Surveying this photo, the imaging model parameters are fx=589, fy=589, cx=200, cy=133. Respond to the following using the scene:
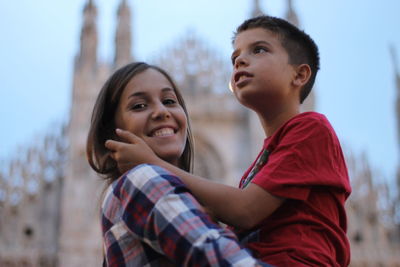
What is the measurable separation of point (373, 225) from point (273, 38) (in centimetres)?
1250

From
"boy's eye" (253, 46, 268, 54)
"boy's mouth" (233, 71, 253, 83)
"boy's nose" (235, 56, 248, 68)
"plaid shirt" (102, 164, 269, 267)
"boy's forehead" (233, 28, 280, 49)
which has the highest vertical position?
"boy's forehead" (233, 28, 280, 49)

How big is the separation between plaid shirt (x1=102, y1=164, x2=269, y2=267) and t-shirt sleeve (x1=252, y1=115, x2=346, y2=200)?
0.56 feet

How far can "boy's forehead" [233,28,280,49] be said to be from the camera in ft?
4.72

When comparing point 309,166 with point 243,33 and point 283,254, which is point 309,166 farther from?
point 243,33

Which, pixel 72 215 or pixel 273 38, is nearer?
pixel 273 38

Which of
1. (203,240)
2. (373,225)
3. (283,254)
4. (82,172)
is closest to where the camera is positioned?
(203,240)

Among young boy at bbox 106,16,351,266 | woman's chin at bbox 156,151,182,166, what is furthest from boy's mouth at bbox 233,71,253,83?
woman's chin at bbox 156,151,182,166

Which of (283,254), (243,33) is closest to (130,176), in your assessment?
(283,254)

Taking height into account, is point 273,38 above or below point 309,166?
above

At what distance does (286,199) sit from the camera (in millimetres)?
1241

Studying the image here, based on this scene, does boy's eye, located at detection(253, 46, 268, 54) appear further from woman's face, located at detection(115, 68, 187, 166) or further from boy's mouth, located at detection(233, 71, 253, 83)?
woman's face, located at detection(115, 68, 187, 166)

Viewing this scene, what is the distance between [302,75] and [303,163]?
31cm

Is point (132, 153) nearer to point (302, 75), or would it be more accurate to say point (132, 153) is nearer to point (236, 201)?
point (236, 201)

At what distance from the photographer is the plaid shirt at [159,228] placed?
3.50 feet
